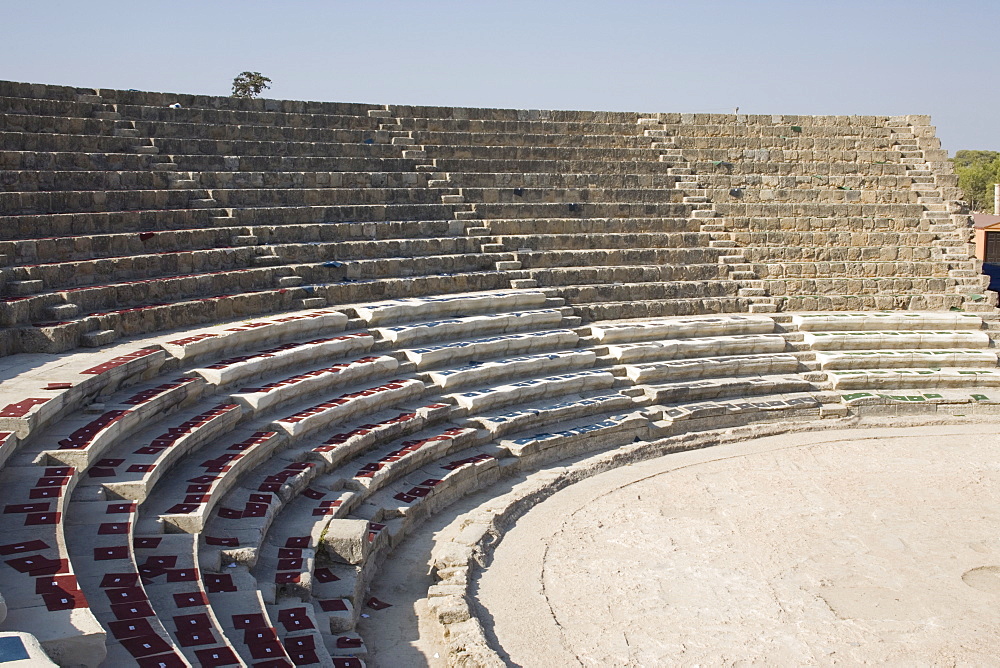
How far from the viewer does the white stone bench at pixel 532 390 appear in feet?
40.2

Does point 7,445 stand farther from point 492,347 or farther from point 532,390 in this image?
point 492,347

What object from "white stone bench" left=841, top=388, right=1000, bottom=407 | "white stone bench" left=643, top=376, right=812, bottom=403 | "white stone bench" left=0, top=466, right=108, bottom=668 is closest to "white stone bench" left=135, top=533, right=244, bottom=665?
"white stone bench" left=0, top=466, right=108, bottom=668

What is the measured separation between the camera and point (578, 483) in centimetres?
1145

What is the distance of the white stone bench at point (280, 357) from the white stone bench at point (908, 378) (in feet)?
24.4

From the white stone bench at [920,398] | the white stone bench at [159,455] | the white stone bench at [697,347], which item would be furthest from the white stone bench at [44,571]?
the white stone bench at [920,398]

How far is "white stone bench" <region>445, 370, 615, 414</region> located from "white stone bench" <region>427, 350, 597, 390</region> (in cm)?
17

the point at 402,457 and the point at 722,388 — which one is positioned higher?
the point at 722,388

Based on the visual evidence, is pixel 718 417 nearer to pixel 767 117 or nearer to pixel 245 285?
pixel 245 285

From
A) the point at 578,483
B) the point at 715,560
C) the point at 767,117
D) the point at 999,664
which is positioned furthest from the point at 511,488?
the point at 767,117

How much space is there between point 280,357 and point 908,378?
972cm

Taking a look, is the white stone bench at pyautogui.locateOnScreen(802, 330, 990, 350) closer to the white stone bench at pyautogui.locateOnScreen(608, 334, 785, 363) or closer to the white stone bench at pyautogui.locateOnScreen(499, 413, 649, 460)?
the white stone bench at pyautogui.locateOnScreen(608, 334, 785, 363)

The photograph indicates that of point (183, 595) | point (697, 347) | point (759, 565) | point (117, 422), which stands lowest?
point (183, 595)

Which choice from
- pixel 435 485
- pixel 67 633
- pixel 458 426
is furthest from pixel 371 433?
pixel 67 633

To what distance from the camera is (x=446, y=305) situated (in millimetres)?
14117
